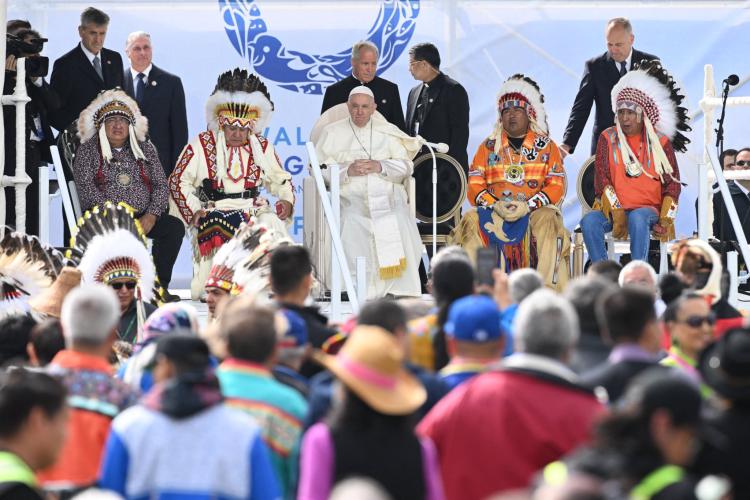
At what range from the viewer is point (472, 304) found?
4.70m

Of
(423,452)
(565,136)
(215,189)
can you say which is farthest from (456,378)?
(565,136)

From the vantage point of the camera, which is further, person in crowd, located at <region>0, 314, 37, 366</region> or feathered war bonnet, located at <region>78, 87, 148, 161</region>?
feathered war bonnet, located at <region>78, 87, 148, 161</region>

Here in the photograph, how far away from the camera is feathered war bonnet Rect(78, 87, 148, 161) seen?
1045 centimetres

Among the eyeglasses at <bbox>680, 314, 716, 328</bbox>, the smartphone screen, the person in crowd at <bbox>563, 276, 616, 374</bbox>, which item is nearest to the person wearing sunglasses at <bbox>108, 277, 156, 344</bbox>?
the smartphone screen

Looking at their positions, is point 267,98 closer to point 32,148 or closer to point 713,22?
point 32,148

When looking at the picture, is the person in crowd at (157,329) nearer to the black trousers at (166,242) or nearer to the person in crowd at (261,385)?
the person in crowd at (261,385)

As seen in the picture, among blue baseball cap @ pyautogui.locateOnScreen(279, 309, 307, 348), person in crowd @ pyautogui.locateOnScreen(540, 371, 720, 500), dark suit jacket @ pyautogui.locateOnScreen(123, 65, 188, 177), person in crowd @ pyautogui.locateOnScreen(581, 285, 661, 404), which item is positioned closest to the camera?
person in crowd @ pyautogui.locateOnScreen(540, 371, 720, 500)

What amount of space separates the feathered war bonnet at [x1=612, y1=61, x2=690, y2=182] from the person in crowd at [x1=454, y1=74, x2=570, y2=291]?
562mm

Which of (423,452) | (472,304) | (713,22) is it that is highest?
(713,22)

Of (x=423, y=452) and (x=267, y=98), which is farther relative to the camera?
(x=267, y=98)

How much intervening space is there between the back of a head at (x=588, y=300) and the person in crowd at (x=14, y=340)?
1856mm

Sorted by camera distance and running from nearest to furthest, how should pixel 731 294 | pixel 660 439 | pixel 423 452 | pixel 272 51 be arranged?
pixel 660 439 < pixel 423 452 < pixel 731 294 < pixel 272 51

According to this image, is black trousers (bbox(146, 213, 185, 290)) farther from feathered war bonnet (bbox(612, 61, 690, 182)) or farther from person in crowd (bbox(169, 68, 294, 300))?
feathered war bonnet (bbox(612, 61, 690, 182))

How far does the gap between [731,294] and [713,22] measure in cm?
409
